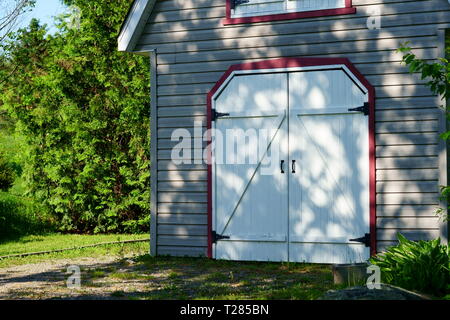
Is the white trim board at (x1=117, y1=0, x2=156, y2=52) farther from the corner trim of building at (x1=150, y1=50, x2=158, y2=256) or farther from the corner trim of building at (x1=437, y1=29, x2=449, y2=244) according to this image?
the corner trim of building at (x1=437, y1=29, x2=449, y2=244)

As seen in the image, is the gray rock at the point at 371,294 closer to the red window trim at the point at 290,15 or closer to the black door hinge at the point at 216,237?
the black door hinge at the point at 216,237

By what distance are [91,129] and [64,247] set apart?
11.9 ft

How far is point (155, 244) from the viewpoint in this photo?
1123cm

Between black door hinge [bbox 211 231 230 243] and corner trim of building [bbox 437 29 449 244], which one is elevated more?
corner trim of building [bbox 437 29 449 244]

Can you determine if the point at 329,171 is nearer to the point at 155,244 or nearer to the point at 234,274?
the point at 234,274

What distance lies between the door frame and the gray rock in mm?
3806

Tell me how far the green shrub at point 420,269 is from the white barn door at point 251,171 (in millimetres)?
2952

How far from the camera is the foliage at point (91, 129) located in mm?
16078

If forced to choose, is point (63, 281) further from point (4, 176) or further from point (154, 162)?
point (4, 176)

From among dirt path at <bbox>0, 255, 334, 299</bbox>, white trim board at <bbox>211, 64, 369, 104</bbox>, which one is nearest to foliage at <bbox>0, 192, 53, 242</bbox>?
dirt path at <bbox>0, 255, 334, 299</bbox>

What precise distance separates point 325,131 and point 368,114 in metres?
0.67

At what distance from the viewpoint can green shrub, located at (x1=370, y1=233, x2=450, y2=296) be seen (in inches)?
277

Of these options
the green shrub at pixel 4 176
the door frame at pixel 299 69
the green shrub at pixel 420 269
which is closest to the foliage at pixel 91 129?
the green shrub at pixel 4 176

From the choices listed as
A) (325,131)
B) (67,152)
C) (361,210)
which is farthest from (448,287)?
(67,152)
